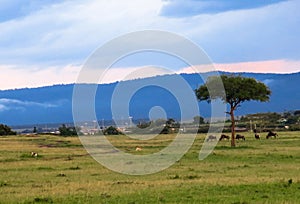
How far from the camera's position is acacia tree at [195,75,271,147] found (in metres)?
53.9

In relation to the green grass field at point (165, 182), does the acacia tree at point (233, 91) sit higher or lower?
higher

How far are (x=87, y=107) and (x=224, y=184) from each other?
15.4 meters

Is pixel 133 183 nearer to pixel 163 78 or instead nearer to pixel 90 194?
pixel 90 194

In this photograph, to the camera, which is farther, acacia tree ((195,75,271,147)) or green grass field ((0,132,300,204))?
acacia tree ((195,75,271,147))

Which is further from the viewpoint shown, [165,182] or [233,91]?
[233,91]

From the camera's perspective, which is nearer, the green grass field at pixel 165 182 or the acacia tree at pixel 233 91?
the green grass field at pixel 165 182

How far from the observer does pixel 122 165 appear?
114 feet

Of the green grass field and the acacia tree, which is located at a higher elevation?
the acacia tree

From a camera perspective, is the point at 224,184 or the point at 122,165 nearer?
the point at 224,184

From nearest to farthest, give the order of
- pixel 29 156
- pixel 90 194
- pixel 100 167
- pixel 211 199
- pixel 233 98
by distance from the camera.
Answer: pixel 211 199
pixel 90 194
pixel 100 167
pixel 29 156
pixel 233 98

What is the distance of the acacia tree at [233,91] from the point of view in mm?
53938

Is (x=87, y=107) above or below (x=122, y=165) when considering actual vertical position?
above

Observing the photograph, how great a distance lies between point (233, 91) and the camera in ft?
177

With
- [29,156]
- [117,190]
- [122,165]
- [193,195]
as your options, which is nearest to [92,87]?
[122,165]
